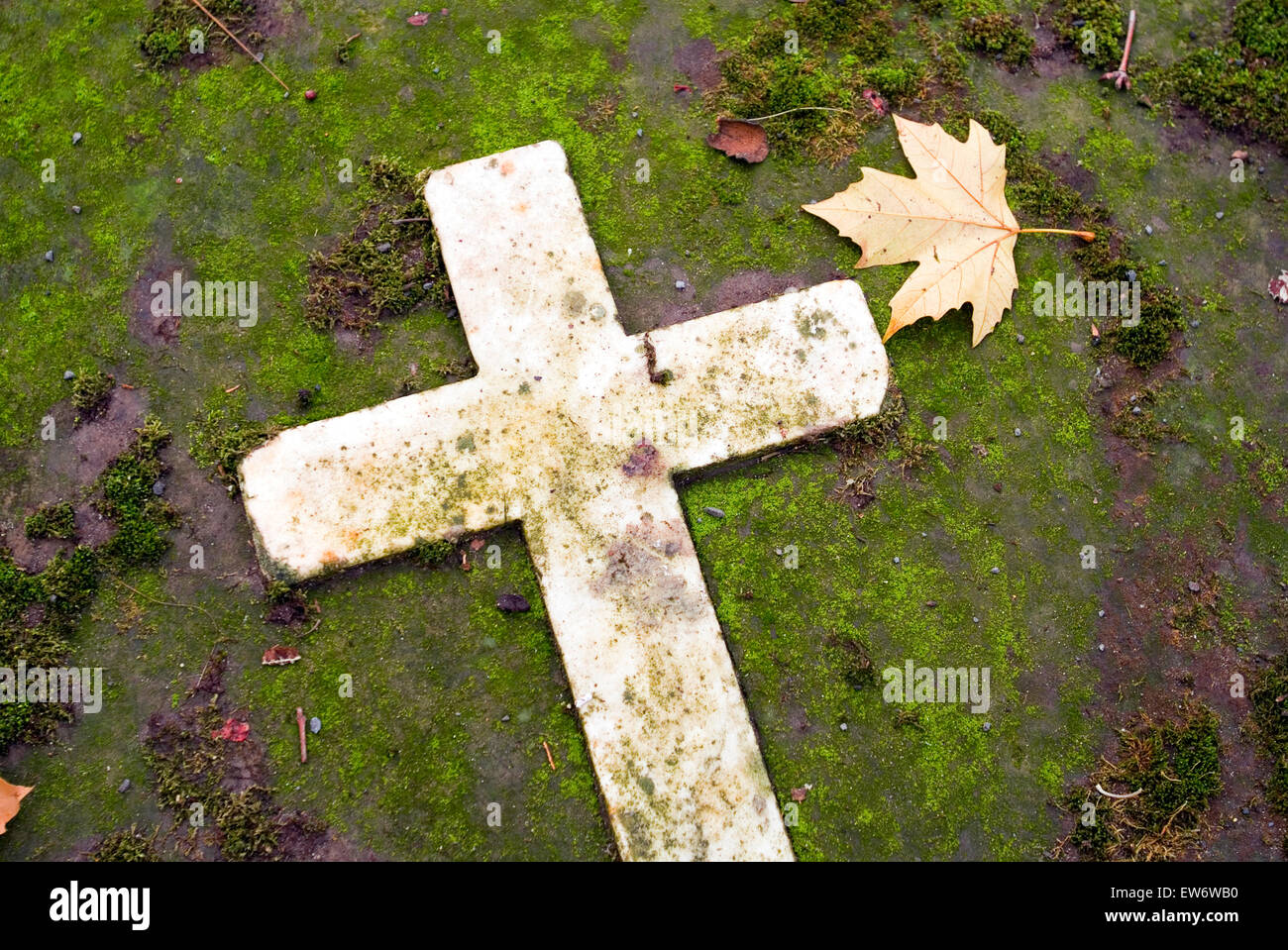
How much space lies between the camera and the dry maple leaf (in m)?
4.38

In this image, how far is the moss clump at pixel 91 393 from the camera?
420 cm

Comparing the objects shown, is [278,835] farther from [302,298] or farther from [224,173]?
[224,173]

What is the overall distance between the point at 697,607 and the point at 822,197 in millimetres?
2293

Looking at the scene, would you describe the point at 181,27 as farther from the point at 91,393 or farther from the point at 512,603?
the point at 512,603

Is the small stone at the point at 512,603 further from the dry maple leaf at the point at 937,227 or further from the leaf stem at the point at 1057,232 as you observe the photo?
the leaf stem at the point at 1057,232

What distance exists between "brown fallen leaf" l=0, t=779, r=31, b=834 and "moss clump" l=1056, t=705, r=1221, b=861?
476 cm

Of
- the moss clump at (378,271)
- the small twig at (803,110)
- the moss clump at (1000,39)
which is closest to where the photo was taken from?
the moss clump at (378,271)

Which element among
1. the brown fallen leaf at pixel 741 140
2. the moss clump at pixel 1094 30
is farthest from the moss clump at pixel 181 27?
the moss clump at pixel 1094 30

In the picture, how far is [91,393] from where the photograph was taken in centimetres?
420

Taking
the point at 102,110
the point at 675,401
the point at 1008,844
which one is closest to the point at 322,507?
the point at 675,401

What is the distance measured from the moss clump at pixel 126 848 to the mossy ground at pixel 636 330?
79mm

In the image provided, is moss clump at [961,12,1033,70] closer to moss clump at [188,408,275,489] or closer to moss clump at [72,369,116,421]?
moss clump at [188,408,275,489]

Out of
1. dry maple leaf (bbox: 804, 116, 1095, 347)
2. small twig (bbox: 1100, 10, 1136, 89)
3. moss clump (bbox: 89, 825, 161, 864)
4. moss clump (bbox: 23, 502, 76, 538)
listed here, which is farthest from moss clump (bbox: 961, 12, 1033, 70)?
moss clump (bbox: 89, 825, 161, 864)

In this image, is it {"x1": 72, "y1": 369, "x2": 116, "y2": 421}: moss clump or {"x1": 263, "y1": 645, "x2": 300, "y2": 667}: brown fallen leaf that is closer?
{"x1": 263, "y1": 645, "x2": 300, "y2": 667}: brown fallen leaf
